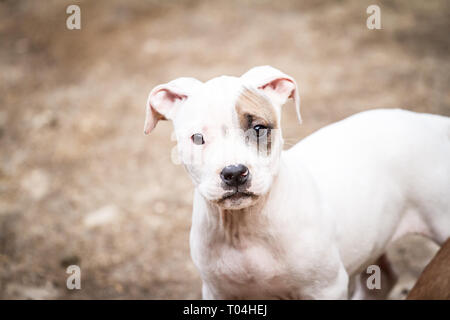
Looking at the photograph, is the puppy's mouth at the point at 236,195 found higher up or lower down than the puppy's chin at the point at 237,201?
higher up

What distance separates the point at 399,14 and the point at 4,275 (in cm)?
615

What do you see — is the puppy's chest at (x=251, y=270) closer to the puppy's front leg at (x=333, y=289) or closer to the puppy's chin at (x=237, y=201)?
the puppy's front leg at (x=333, y=289)

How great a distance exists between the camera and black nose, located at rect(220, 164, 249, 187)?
92.7 inches

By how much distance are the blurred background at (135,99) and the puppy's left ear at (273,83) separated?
2231mm

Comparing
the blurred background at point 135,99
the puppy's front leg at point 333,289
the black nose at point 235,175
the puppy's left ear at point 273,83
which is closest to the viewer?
the black nose at point 235,175

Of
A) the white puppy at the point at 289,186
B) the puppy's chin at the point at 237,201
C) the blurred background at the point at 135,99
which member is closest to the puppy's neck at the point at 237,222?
the white puppy at the point at 289,186

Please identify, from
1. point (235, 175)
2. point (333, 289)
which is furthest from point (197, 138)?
point (333, 289)

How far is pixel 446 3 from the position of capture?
25.2ft

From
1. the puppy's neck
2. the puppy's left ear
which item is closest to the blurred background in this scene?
the puppy's neck

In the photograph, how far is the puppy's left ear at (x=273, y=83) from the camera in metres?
2.67

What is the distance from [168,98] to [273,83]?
1.76 feet

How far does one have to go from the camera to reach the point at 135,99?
6.92 meters
